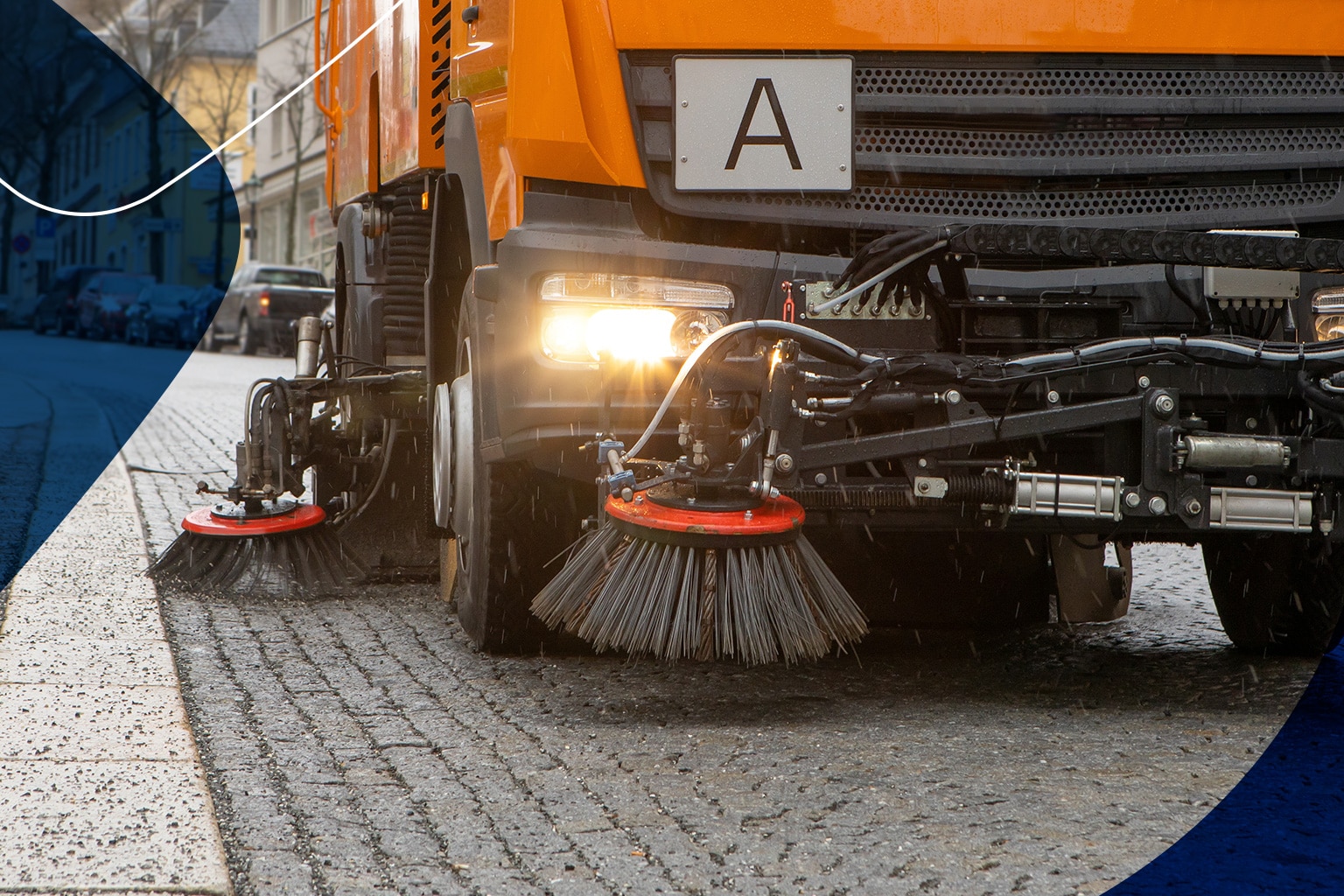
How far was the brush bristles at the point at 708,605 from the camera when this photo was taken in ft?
12.8

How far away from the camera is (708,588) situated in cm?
393

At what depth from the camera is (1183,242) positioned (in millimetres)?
4160

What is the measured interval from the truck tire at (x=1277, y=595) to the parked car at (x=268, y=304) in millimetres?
28672

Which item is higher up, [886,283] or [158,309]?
[158,309]

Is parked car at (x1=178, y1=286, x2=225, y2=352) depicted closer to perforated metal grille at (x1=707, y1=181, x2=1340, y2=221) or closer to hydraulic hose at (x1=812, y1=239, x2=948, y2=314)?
perforated metal grille at (x1=707, y1=181, x2=1340, y2=221)

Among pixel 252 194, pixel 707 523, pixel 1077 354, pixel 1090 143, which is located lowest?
pixel 707 523

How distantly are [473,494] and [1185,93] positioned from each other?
217cm

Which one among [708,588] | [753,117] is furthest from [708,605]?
[753,117]

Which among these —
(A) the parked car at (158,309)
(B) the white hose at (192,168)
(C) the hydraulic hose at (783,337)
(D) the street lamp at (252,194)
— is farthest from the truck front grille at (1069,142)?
(D) the street lamp at (252,194)

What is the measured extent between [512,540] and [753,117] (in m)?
1.40

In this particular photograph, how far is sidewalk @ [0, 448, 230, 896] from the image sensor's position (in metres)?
3.17

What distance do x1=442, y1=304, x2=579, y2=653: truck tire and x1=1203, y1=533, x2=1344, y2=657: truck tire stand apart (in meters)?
1.90

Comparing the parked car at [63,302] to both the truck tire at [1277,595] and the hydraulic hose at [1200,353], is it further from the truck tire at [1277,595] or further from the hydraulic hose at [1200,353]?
the hydraulic hose at [1200,353]
